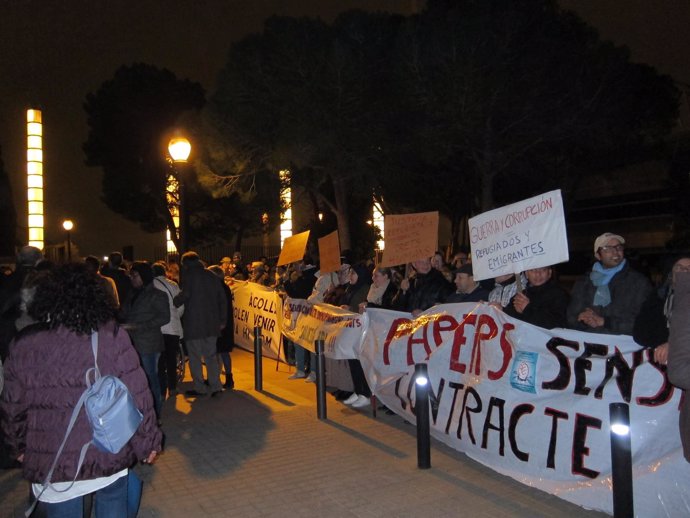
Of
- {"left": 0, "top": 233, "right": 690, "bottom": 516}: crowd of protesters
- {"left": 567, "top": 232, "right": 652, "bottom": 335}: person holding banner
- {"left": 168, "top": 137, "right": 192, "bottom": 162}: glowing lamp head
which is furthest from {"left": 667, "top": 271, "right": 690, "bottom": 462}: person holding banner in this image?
{"left": 168, "top": 137, "right": 192, "bottom": 162}: glowing lamp head

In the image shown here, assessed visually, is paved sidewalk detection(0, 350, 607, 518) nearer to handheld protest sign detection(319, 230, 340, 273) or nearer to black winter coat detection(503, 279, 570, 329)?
black winter coat detection(503, 279, 570, 329)

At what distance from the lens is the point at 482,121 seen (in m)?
19.6

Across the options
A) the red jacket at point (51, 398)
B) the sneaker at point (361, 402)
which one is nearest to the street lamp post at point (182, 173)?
the sneaker at point (361, 402)

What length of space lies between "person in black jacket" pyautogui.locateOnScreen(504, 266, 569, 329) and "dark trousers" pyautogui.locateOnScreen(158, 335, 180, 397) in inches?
190

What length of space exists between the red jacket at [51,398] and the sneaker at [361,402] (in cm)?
505

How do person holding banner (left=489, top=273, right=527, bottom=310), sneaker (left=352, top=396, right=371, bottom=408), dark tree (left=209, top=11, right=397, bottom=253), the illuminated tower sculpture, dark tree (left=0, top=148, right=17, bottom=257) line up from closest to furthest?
person holding banner (left=489, top=273, right=527, bottom=310) → sneaker (left=352, top=396, right=371, bottom=408) → dark tree (left=209, top=11, right=397, bottom=253) → the illuminated tower sculpture → dark tree (left=0, top=148, right=17, bottom=257)

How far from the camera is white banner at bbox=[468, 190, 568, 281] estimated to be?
496cm

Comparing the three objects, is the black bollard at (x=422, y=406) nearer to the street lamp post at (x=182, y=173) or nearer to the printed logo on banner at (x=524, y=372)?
the printed logo on banner at (x=524, y=372)

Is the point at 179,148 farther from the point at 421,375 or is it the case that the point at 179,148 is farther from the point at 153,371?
the point at 421,375

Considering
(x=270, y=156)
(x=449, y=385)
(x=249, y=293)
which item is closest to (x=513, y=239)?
(x=449, y=385)

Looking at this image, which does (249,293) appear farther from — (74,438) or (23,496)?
(74,438)

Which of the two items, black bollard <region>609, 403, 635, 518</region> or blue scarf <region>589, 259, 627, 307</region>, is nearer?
black bollard <region>609, 403, 635, 518</region>

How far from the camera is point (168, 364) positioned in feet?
28.7

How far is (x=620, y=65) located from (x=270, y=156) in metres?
12.6
